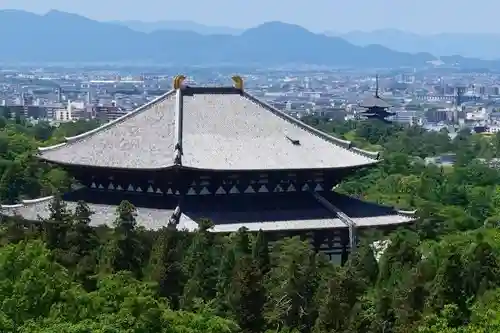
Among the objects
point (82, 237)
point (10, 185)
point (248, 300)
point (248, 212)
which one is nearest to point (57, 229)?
point (82, 237)

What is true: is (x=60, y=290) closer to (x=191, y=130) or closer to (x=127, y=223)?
(x=127, y=223)

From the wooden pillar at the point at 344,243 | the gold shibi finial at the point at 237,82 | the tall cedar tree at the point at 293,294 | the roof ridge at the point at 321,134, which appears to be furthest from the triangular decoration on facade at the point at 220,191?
the tall cedar tree at the point at 293,294

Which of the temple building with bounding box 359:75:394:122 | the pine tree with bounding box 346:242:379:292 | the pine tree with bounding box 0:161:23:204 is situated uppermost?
the pine tree with bounding box 346:242:379:292

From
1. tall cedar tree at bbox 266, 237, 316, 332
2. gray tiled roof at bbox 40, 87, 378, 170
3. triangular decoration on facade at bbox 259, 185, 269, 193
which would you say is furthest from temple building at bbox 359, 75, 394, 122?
tall cedar tree at bbox 266, 237, 316, 332

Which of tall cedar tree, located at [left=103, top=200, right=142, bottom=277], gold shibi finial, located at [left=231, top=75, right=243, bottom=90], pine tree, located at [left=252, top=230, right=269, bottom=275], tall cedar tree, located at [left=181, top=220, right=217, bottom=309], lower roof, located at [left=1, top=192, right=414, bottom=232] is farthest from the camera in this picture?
gold shibi finial, located at [left=231, top=75, right=243, bottom=90]

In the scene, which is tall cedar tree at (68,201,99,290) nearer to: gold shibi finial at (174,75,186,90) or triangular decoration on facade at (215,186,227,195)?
triangular decoration on facade at (215,186,227,195)

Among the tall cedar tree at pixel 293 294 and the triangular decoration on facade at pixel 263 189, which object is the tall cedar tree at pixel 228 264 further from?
the triangular decoration on facade at pixel 263 189

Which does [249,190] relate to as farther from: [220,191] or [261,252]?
[261,252]

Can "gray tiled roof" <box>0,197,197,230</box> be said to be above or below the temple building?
above

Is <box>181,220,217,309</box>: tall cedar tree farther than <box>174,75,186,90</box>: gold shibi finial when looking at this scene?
No
